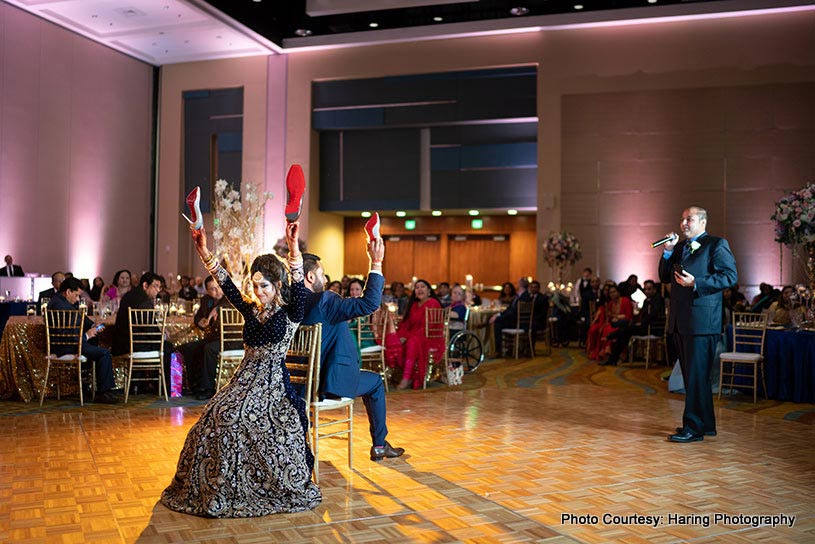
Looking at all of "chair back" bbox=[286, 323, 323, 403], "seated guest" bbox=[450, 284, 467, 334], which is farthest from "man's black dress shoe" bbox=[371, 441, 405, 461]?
"seated guest" bbox=[450, 284, 467, 334]

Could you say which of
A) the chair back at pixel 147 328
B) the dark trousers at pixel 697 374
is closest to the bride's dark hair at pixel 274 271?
the dark trousers at pixel 697 374

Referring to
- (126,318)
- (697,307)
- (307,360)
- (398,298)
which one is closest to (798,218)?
(697,307)

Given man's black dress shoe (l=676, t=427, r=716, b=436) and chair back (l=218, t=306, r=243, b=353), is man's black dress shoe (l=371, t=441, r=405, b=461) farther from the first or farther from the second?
chair back (l=218, t=306, r=243, b=353)

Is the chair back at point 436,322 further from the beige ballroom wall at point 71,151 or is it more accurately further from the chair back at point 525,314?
the beige ballroom wall at point 71,151

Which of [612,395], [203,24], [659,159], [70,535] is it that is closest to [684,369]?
[612,395]

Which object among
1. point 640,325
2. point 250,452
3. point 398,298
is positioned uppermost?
point 398,298

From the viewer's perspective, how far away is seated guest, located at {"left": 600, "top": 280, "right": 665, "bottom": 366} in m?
10.3

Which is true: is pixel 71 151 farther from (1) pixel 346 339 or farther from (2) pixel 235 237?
(1) pixel 346 339

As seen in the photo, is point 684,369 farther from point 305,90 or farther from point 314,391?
point 305,90

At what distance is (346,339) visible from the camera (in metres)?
4.51

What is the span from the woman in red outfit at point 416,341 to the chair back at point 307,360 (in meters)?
3.88

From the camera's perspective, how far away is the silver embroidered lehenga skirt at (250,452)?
3.57 m

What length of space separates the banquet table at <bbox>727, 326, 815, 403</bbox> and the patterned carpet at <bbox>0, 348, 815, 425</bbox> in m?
0.12

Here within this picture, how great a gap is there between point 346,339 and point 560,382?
4.86 m
